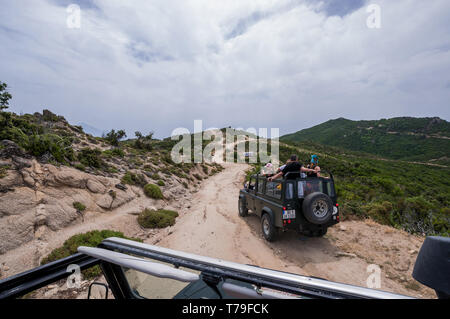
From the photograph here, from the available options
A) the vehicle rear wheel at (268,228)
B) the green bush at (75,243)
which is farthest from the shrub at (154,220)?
the vehicle rear wheel at (268,228)

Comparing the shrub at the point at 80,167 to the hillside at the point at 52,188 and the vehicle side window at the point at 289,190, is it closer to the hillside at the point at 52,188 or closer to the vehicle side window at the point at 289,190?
the hillside at the point at 52,188

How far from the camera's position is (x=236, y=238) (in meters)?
6.51

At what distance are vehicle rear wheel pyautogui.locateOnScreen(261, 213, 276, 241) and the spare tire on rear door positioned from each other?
110 centimetres

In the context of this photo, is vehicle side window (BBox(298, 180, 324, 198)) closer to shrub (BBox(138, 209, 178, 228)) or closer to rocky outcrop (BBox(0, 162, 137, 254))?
shrub (BBox(138, 209, 178, 228))

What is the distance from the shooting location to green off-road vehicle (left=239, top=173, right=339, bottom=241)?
5.11m

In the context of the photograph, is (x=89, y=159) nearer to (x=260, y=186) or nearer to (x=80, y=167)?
(x=80, y=167)

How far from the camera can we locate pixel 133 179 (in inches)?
431

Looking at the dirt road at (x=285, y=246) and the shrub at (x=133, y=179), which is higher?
the shrub at (x=133, y=179)

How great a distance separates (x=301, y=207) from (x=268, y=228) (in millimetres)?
1271

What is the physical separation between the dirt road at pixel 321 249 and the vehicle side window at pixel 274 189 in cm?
131

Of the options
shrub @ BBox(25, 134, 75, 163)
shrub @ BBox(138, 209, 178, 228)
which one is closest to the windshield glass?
shrub @ BBox(138, 209, 178, 228)

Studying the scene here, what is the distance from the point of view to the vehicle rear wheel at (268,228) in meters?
5.85
